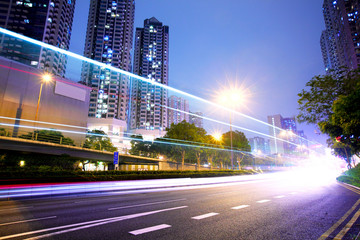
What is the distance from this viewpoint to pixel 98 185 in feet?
52.3

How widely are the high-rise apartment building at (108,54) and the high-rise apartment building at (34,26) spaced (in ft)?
71.2

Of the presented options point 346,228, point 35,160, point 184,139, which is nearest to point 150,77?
point 184,139

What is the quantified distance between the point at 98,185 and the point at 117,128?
3234 inches

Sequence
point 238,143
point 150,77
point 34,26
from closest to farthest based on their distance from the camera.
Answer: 1. point 238,143
2. point 34,26
3. point 150,77

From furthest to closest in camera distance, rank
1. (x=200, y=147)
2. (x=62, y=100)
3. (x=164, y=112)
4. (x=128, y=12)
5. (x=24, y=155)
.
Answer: (x=164, y=112) → (x=128, y=12) → (x=62, y=100) → (x=200, y=147) → (x=24, y=155)

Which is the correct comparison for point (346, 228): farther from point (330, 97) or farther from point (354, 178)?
point (354, 178)

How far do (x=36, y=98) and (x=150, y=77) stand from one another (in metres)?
103

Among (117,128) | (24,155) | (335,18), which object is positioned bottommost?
(24,155)

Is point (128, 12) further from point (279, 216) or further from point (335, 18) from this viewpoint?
point (279, 216)

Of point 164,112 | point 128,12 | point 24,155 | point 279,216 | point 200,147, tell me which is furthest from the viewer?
point 164,112

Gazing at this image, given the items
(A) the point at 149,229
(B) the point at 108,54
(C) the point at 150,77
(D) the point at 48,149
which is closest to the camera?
(A) the point at 149,229

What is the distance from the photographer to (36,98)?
182 feet

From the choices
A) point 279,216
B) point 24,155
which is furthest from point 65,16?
point 279,216

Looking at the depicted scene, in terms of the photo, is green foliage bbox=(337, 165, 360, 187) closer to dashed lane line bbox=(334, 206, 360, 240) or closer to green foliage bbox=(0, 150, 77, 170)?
dashed lane line bbox=(334, 206, 360, 240)
